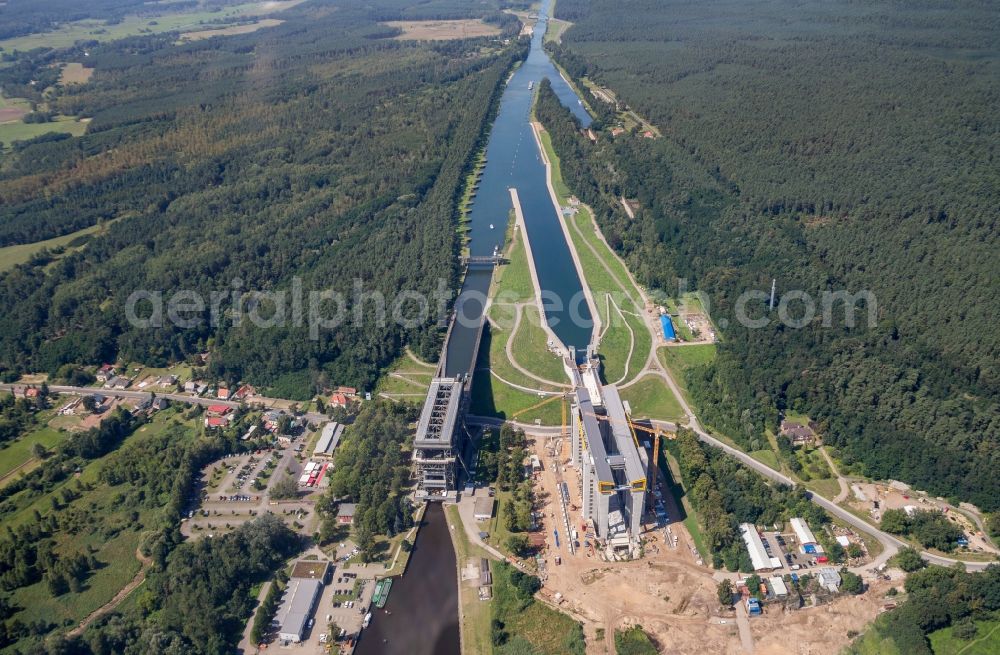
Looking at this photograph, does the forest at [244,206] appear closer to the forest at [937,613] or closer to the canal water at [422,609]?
the canal water at [422,609]

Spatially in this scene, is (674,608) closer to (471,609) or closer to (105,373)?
(471,609)

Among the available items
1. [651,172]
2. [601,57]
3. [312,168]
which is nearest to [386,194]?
[312,168]

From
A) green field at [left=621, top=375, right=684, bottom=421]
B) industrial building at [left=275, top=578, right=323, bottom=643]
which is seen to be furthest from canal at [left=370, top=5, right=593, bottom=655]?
green field at [left=621, top=375, right=684, bottom=421]

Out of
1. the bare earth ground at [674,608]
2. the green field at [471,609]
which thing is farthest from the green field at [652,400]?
the green field at [471,609]

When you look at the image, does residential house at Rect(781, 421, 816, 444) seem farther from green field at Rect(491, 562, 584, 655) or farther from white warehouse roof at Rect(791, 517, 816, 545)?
green field at Rect(491, 562, 584, 655)

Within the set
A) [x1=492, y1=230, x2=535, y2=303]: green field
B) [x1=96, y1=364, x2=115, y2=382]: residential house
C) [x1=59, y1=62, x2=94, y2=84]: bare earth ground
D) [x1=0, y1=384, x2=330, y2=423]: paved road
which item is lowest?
[x1=0, y1=384, x2=330, y2=423]: paved road

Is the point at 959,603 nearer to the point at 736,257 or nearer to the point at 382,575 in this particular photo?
the point at 382,575
